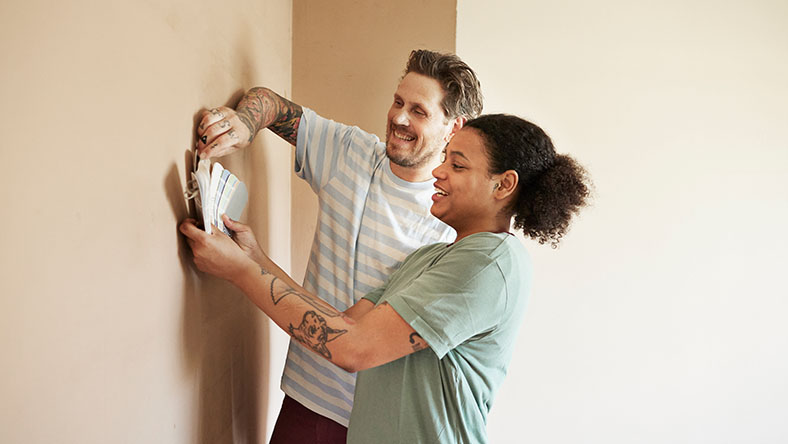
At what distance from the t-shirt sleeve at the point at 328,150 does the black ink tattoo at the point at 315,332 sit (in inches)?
22.7

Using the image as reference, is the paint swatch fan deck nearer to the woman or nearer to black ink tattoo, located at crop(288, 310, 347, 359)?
the woman

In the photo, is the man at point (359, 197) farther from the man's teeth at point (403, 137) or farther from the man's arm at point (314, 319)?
the man's arm at point (314, 319)

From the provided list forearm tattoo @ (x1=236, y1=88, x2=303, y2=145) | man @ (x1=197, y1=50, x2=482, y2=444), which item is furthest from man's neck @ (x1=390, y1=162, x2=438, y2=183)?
forearm tattoo @ (x1=236, y1=88, x2=303, y2=145)

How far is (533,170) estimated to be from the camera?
1.17 metres

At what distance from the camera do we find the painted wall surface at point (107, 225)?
2.03ft

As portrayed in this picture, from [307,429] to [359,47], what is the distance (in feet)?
3.92

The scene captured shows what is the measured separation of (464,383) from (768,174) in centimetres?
214

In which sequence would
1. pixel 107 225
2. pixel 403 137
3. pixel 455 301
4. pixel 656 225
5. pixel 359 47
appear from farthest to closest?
pixel 656 225 → pixel 359 47 → pixel 403 137 → pixel 455 301 → pixel 107 225

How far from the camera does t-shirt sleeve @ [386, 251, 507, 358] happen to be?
1.00 m

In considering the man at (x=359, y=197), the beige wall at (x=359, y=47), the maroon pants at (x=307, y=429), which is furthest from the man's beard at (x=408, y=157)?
the maroon pants at (x=307, y=429)

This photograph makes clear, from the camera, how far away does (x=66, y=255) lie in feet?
2.31

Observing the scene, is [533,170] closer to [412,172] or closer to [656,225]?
[412,172]

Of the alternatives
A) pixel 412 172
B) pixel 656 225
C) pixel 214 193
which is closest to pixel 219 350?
pixel 214 193

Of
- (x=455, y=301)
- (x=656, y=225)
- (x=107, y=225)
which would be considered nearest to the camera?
(x=107, y=225)
